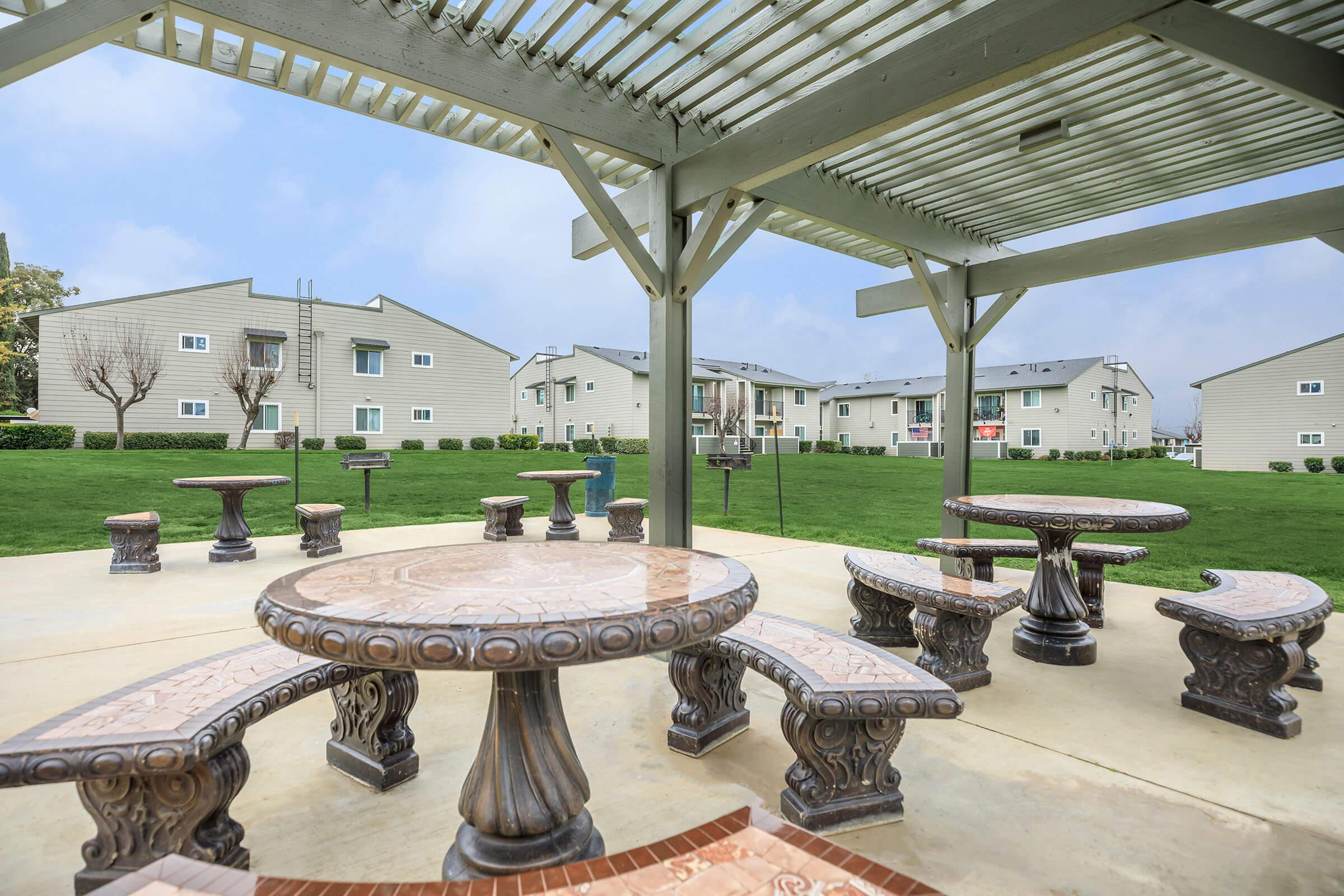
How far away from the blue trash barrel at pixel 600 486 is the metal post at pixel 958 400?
16.2ft

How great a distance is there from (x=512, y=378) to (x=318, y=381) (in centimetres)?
1660

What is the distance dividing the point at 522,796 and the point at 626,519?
5.49m

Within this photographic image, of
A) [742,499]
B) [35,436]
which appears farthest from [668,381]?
[35,436]

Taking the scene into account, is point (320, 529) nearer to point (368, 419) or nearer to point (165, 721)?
point (165, 721)

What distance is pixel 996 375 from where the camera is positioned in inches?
1384

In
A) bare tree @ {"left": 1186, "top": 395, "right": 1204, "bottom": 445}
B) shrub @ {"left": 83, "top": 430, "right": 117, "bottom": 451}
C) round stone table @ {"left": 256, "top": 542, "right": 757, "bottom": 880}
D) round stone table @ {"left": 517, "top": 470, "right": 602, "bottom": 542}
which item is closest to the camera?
round stone table @ {"left": 256, "top": 542, "right": 757, "bottom": 880}

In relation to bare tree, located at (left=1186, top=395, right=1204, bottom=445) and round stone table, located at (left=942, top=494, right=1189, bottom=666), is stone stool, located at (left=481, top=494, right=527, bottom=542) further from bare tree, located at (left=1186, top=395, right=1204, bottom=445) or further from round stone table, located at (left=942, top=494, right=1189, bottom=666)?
bare tree, located at (left=1186, top=395, right=1204, bottom=445)

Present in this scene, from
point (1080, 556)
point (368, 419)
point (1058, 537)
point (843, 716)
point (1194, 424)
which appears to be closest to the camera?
point (843, 716)

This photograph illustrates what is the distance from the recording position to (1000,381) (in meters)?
34.0

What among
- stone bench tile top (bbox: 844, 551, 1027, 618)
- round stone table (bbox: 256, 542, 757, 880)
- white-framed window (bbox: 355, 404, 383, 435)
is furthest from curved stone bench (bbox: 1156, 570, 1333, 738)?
white-framed window (bbox: 355, 404, 383, 435)

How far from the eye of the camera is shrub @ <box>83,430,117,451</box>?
16.7 metres

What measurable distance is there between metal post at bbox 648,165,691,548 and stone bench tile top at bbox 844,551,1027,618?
1.13 meters

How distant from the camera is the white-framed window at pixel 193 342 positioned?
58.8 ft

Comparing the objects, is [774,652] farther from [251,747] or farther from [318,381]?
[318,381]
